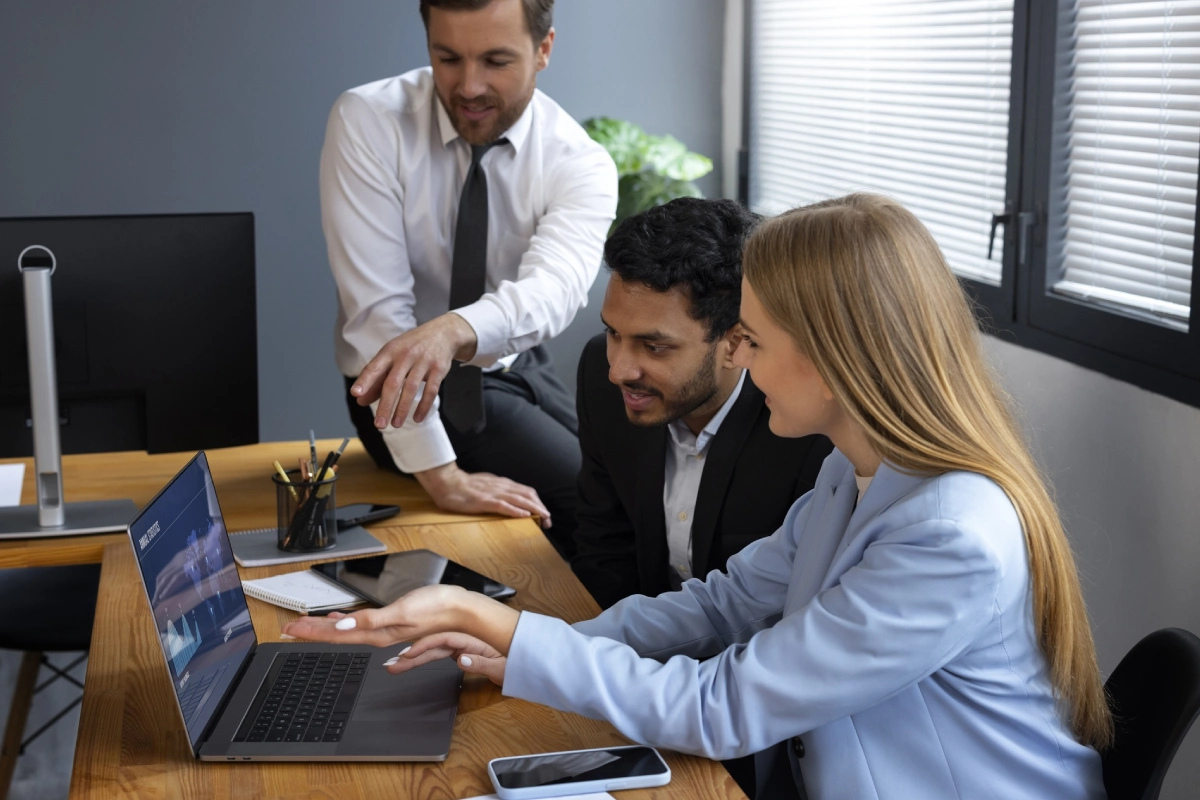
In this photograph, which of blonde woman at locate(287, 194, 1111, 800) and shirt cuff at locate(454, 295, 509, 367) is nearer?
blonde woman at locate(287, 194, 1111, 800)

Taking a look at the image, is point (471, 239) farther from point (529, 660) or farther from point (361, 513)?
point (529, 660)

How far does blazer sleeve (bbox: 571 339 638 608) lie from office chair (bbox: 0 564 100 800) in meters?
0.91

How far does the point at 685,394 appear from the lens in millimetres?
1747

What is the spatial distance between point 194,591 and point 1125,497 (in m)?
1.59

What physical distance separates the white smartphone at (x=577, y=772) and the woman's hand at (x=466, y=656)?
0.54ft

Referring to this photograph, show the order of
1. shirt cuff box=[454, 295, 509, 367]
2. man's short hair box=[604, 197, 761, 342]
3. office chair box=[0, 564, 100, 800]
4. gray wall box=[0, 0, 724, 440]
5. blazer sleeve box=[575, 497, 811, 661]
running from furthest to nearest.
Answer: gray wall box=[0, 0, 724, 440] < office chair box=[0, 564, 100, 800] < shirt cuff box=[454, 295, 509, 367] < man's short hair box=[604, 197, 761, 342] < blazer sleeve box=[575, 497, 811, 661]

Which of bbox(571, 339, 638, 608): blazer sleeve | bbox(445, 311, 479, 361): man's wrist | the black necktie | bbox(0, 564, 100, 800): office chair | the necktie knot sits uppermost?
the necktie knot

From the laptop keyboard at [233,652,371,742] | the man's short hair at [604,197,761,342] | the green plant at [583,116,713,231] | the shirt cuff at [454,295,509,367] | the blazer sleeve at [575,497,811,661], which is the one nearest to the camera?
the laptop keyboard at [233,652,371,742]

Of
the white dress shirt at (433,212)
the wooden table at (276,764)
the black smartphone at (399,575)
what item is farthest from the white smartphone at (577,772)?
the white dress shirt at (433,212)

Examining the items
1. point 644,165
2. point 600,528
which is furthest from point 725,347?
point 644,165

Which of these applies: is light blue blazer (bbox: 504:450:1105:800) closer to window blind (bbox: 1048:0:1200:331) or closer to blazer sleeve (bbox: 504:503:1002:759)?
blazer sleeve (bbox: 504:503:1002:759)

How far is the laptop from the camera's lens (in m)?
1.17

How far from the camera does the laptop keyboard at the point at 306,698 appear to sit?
122 cm

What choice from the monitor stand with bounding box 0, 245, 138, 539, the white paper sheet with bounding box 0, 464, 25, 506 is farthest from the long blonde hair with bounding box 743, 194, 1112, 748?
the white paper sheet with bounding box 0, 464, 25, 506
